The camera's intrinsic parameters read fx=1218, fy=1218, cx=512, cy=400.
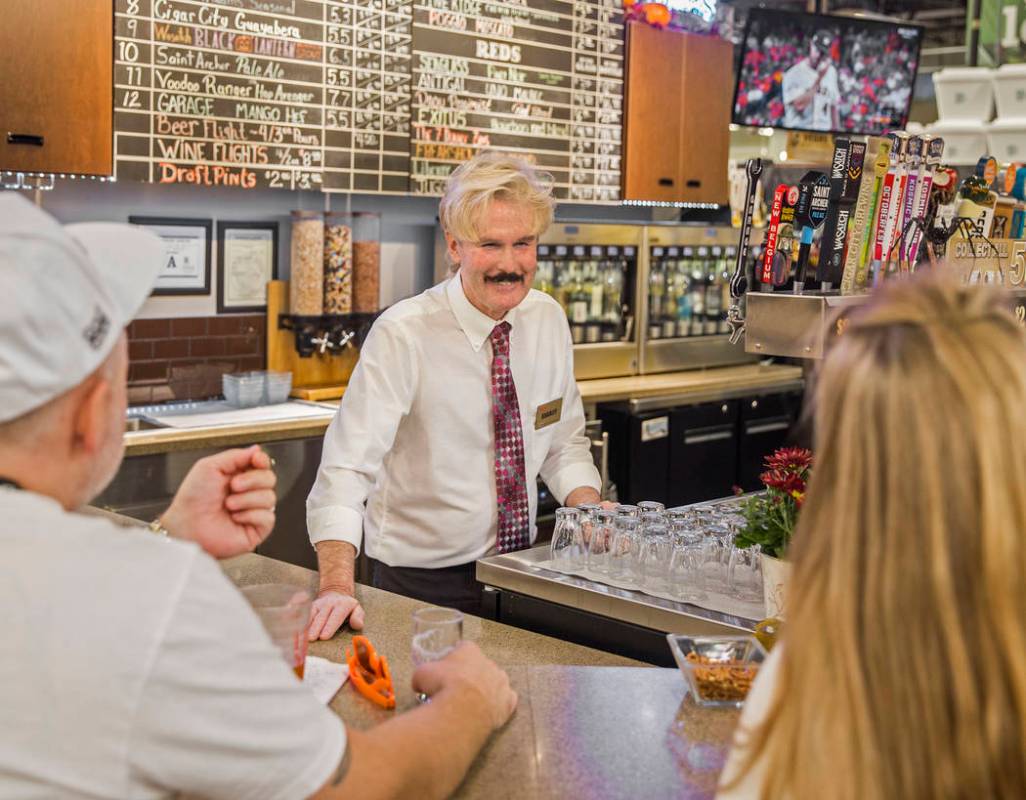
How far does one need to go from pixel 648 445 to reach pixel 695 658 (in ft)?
11.4

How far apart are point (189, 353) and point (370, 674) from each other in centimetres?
314

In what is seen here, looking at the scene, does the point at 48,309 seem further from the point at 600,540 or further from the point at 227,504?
the point at 600,540

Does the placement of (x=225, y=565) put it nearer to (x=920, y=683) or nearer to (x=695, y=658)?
(x=695, y=658)

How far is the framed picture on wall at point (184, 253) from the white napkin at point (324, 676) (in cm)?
295

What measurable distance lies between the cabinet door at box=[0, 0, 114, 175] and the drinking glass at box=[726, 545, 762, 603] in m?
2.66

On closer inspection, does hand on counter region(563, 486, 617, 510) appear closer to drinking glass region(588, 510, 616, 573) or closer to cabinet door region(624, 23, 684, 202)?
drinking glass region(588, 510, 616, 573)

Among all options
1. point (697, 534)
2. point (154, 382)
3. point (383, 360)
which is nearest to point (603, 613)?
point (697, 534)

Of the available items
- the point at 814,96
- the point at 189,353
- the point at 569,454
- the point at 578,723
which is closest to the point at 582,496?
the point at 569,454

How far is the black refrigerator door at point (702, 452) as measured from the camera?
549cm

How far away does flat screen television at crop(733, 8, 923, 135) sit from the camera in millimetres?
5887

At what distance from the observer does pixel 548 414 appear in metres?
3.23

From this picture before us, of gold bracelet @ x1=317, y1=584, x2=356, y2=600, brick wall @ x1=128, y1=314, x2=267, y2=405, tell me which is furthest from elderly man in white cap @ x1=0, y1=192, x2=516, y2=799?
brick wall @ x1=128, y1=314, x2=267, y2=405

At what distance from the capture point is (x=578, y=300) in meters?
5.46

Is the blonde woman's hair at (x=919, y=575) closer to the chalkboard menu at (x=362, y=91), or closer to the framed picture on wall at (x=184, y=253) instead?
the chalkboard menu at (x=362, y=91)
